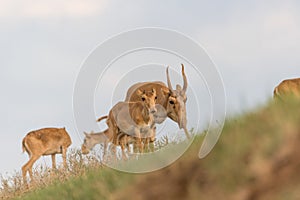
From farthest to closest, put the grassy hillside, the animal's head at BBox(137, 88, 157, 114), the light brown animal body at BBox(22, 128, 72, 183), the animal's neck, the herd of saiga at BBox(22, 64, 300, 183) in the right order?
1. the light brown animal body at BBox(22, 128, 72, 183)
2. the animal's neck
3. the herd of saiga at BBox(22, 64, 300, 183)
4. the animal's head at BBox(137, 88, 157, 114)
5. the grassy hillside

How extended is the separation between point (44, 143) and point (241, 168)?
23.2 metres

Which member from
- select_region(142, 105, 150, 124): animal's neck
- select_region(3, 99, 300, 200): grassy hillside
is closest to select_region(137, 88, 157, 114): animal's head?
select_region(142, 105, 150, 124): animal's neck

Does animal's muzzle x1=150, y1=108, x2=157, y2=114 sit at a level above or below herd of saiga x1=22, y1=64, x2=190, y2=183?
below

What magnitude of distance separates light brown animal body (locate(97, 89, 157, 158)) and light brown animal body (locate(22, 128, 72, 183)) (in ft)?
32.7

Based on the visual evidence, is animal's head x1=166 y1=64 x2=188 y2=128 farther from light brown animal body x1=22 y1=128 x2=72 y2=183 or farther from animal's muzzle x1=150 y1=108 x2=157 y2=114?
light brown animal body x1=22 y1=128 x2=72 y2=183

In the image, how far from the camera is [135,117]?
18.0 meters

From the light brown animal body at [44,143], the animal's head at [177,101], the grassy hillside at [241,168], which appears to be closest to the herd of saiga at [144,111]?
the animal's head at [177,101]

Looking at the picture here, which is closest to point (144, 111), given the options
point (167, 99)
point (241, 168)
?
point (167, 99)

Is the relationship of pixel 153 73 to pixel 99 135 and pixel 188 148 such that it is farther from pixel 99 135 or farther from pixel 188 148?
pixel 99 135

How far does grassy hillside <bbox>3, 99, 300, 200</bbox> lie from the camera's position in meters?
5.96

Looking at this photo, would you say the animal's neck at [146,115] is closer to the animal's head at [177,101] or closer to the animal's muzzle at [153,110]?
the animal's muzzle at [153,110]

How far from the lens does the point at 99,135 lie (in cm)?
2848

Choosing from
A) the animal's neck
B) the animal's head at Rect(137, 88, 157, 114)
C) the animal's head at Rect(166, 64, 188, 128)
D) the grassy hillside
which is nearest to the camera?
the grassy hillside

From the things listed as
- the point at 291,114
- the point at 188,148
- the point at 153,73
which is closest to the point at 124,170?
the point at 188,148
